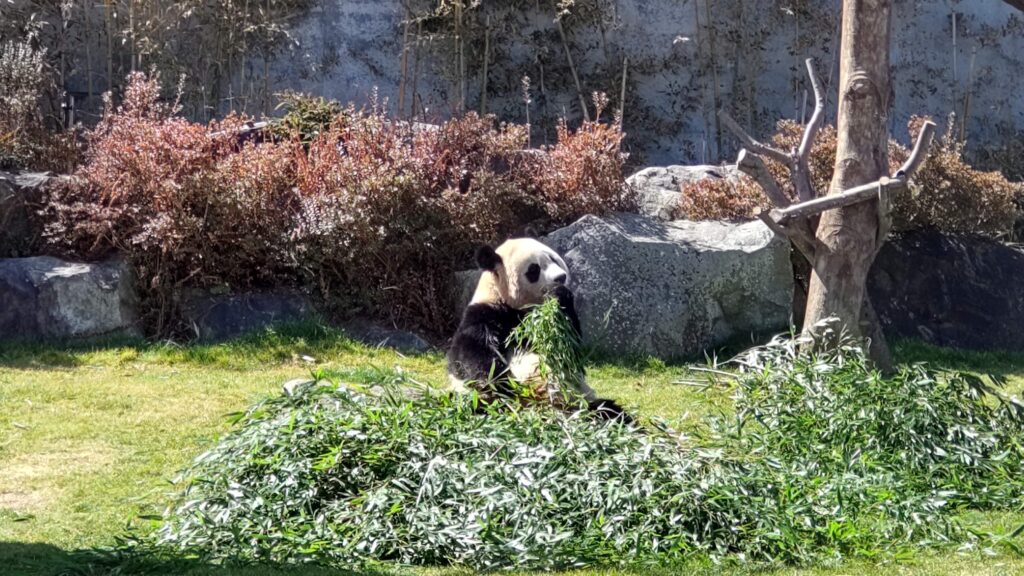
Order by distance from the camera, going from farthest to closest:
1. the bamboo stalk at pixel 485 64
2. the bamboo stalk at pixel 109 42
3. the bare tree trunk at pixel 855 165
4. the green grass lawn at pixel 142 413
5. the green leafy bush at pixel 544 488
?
1. the bamboo stalk at pixel 485 64
2. the bamboo stalk at pixel 109 42
3. the bare tree trunk at pixel 855 165
4. the green grass lawn at pixel 142 413
5. the green leafy bush at pixel 544 488

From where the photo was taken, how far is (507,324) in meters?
8.15

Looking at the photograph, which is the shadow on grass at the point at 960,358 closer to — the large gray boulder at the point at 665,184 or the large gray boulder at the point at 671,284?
the large gray boulder at the point at 671,284

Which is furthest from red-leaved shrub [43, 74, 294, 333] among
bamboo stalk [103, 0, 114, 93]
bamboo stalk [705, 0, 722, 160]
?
bamboo stalk [705, 0, 722, 160]

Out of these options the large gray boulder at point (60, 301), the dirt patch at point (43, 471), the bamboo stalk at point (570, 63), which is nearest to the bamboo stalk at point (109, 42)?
the large gray boulder at point (60, 301)

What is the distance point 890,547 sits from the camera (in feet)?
19.8

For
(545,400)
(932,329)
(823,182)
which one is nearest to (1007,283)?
(932,329)

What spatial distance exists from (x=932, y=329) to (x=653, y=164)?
5.29 m

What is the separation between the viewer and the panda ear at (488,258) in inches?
324

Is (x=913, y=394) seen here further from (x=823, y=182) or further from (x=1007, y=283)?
(x=1007, y=283)

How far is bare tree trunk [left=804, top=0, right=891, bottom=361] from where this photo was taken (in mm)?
9234

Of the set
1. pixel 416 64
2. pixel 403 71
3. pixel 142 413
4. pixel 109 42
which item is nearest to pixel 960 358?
pixel 403 71

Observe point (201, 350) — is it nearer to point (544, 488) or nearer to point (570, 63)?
point (544, 488)

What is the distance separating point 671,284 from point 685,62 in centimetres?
620

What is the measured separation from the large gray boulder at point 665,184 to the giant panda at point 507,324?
14.8 feet
